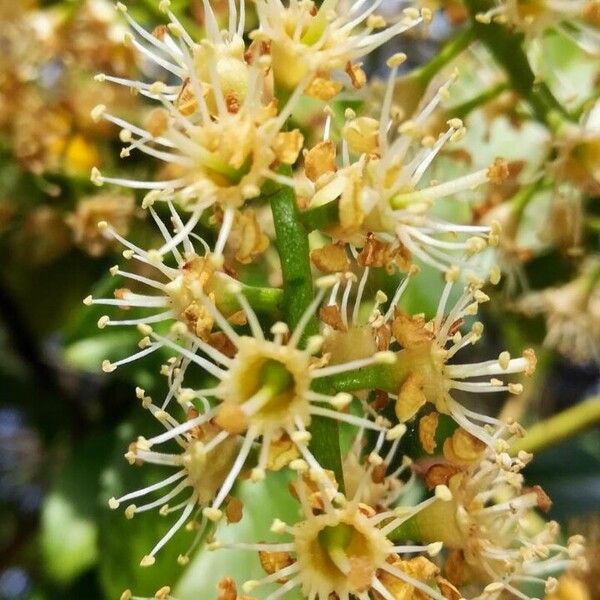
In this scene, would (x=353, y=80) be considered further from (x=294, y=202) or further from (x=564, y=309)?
(x=564, y=309)

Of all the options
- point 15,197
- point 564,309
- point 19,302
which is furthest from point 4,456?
point 564,309

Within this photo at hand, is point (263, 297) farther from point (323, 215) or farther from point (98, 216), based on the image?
point (98, 216)

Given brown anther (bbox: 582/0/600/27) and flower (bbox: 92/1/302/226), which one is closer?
flower (bbox: 92/1/302/226)

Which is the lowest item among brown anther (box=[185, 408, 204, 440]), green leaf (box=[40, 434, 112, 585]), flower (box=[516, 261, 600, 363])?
green leaf (box=[40, 434, 112, 585])

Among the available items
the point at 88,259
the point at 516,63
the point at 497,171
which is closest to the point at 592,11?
the point at 516,63

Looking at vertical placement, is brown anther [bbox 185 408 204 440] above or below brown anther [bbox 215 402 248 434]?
below

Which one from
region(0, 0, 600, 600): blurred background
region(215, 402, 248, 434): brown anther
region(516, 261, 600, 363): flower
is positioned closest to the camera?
region(215, 402, 248, 434): brown anther

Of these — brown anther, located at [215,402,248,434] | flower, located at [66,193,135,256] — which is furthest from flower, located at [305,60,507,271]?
flower, located at [66,193,135,256]

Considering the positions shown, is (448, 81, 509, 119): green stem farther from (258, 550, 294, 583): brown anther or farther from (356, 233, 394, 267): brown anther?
(258, 550, 294, 583): brown anther
